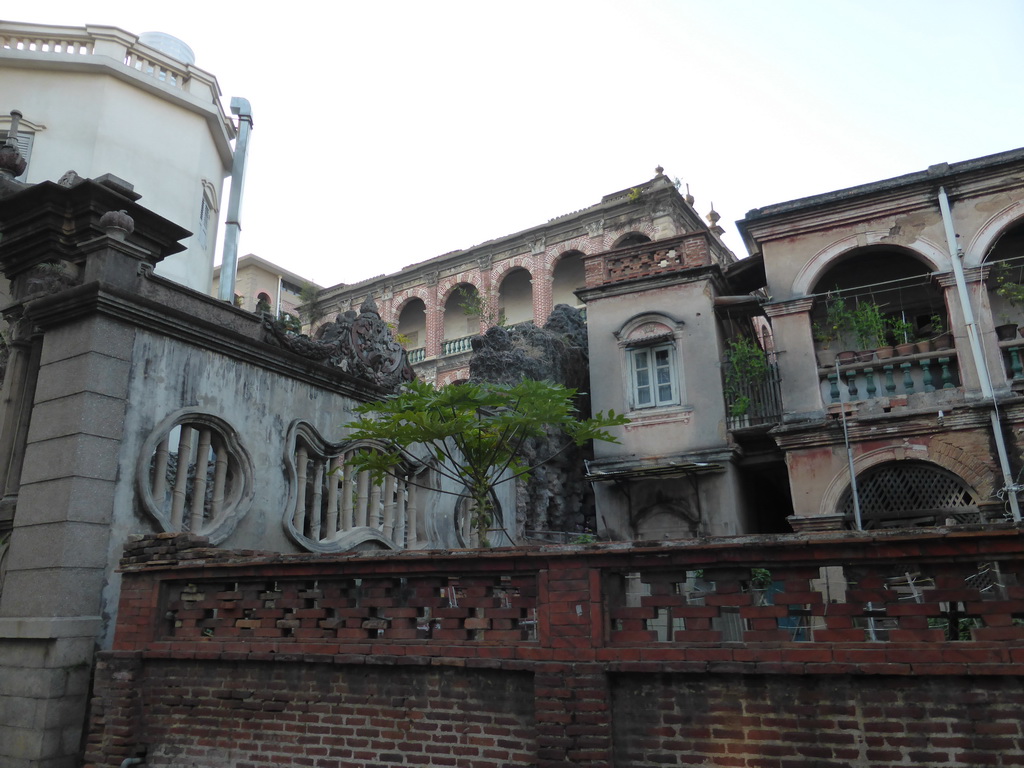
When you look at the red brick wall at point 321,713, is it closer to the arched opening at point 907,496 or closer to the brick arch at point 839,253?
the arched opening at point 907,496

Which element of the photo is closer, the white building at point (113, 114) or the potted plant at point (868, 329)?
the potted plant at point (868, 329)

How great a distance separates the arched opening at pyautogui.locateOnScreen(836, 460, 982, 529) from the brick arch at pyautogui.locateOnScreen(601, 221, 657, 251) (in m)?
15.2

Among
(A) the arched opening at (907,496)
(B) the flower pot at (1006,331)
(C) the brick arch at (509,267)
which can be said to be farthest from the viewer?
(C) the brick arch at (509,267)

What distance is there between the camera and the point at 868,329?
14375 millimetres

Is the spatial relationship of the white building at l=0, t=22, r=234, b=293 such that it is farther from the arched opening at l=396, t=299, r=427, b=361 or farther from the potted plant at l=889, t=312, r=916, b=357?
the arched opening at l=396, t=299, r=427, b=361

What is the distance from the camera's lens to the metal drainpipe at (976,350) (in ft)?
40.8

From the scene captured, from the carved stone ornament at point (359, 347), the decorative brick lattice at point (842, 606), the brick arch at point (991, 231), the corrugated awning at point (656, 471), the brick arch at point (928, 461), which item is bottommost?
the decorative brick lattice at point (842, 606)

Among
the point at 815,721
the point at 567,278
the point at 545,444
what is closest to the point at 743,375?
the point at 545,444

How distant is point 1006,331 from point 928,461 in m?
2.81

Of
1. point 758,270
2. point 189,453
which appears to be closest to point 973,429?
point 758,270

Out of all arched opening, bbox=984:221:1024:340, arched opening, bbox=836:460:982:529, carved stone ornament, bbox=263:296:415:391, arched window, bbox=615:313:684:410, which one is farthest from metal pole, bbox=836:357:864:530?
carved stone ornament, bbox=263:296:415:391

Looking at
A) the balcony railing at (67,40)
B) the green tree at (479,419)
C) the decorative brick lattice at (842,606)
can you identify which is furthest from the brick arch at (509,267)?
the decorative brick lattice at (842,606)

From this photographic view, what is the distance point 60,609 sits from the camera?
21.3ft

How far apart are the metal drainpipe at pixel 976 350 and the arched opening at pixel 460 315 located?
66.1 feet
